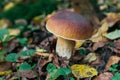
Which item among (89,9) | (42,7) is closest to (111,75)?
(89,9)

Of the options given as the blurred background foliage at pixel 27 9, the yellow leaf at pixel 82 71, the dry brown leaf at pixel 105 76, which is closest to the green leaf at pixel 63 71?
the yellow leaf at pixel 82 71

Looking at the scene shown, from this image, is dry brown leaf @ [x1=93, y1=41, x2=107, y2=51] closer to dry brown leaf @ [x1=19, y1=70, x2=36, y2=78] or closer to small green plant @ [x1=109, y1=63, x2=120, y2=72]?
small green plant @ [x1=109, y1=63, x2=120, y2=72]

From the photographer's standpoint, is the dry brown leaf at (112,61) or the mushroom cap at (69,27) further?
the dry brown leaf at (112,61)

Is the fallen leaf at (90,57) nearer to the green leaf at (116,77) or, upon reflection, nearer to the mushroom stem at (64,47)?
the mushroom stem at (64,47)

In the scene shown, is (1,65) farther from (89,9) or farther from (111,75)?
(89,9)

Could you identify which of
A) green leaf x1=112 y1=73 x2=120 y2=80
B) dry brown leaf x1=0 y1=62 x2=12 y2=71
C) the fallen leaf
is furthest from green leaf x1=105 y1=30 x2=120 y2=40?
dry brown leaf x1=0 y1=62 x2=12 y2=71

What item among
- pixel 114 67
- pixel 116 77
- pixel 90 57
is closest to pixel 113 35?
pixel 90 57
